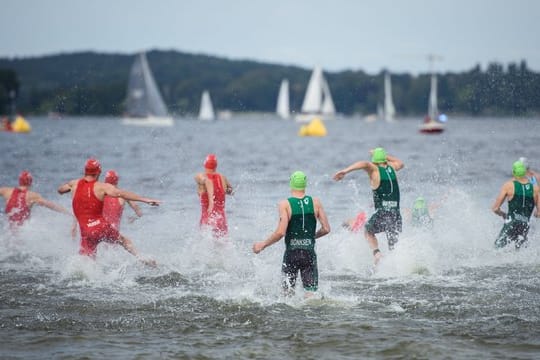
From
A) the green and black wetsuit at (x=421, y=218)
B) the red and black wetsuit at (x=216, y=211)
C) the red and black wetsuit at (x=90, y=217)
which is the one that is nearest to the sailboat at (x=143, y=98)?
the green and black wetsuit at (x=421, y=218)

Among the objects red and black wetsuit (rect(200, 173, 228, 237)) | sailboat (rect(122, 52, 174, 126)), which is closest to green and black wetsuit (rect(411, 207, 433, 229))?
red and black wetsuit (rect(200, 173, 228, 237))

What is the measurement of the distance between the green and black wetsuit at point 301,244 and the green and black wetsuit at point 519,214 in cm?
488

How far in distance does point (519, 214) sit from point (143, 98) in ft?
261

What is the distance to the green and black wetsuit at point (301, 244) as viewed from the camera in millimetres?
9844

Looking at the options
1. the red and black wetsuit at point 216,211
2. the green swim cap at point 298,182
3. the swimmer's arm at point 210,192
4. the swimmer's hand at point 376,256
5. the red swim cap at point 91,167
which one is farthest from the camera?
the red and black wetsuit at point 216,211

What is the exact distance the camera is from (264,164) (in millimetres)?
38562

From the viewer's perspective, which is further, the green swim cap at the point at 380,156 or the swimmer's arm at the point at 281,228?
the green swim cap at the point at 380,156

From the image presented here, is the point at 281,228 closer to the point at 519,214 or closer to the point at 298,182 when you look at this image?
the point at 298,182

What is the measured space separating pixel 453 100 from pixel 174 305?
136 meters

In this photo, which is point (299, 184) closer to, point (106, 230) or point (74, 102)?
point (106, 230)

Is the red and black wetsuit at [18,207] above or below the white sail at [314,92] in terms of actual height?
below

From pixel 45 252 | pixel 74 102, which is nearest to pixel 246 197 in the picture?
pixel 45 252

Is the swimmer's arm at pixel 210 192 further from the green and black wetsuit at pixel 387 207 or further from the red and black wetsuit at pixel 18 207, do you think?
the red and black wetsuit at pixel 18 207

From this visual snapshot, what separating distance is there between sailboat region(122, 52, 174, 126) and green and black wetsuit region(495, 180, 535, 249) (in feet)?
249
